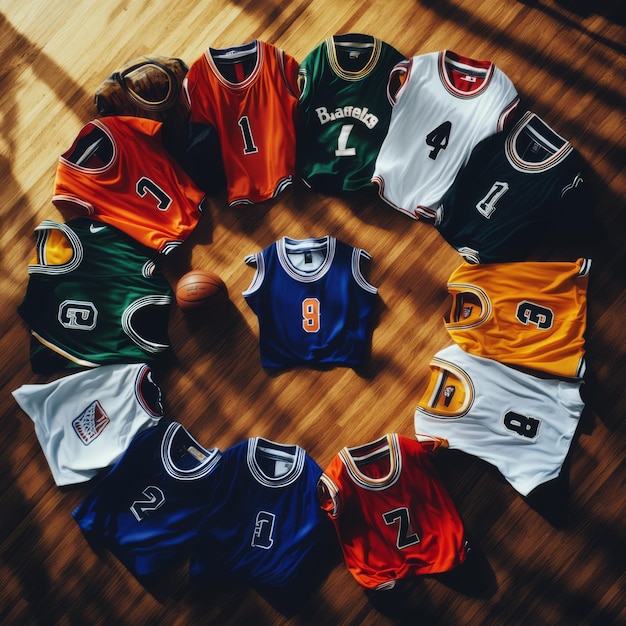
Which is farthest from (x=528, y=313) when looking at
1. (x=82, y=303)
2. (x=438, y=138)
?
(x=82, y=303)

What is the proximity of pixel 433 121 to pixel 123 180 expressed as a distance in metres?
1.35

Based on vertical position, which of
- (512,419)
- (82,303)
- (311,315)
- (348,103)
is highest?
(82,303)

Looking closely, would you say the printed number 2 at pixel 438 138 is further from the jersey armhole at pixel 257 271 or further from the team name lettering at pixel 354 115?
the jersey armhole at pixel 257 271

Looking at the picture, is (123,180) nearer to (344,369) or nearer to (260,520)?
(344,369)

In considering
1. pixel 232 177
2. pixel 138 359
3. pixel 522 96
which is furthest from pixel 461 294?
pixel 138 359

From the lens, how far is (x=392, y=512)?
214 cm

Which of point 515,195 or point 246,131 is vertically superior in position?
point 246,131

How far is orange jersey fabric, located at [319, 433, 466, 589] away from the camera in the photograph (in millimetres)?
2123

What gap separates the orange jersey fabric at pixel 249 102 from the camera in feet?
A: 7.49

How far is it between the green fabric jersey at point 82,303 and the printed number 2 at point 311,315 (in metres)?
0.62

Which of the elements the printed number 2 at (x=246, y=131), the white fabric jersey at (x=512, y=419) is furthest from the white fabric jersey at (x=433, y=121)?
the white fabric jersey at (x=512, y=419)

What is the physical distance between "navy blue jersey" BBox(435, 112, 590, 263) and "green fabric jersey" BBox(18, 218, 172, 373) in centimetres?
136

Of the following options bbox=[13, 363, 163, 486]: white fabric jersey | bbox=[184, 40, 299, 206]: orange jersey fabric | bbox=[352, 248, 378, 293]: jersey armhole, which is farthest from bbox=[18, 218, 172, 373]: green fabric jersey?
bbox=[352, 248, 378, 293]: jersey armhole

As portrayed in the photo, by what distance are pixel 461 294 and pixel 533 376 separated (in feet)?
1.45
